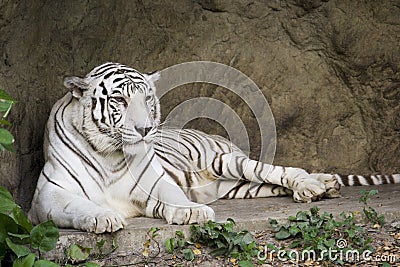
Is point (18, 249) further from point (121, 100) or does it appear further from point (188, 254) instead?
point (121, 100)

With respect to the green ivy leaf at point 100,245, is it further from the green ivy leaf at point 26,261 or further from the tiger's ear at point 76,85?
the tiger's ear at point 76,85

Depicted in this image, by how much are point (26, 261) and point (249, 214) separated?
4.72 ft

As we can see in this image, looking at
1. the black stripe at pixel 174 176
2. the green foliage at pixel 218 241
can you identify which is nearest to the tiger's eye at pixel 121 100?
the black stripe at pixel 174 176

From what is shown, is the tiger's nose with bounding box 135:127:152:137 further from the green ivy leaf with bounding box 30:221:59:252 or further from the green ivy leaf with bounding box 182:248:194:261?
the green ivy leaf with bounding box 30:221:59:252

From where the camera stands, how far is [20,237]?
362 cm

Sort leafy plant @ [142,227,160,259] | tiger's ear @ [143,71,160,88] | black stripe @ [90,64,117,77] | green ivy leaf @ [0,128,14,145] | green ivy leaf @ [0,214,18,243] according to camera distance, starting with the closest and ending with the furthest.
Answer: green ivy leaf @ [0,128,14,145] → green ivy leaf @ [0,214,18,243] → leafy plant @ [142,227,160,259] → black stripe @ [90,64,117,77] → tiger's ear @ [143,71,160,88]

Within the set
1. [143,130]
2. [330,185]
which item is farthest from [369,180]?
[143,130]

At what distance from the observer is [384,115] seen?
5.74m

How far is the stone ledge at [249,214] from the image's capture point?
4.03 meters

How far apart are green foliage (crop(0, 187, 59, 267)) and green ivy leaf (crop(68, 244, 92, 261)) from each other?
19 centimetres

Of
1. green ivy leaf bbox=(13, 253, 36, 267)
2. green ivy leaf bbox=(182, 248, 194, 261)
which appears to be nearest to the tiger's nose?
green ivy leaf bbox=(182, 248, 194, 261)

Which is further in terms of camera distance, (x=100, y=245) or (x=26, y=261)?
(x=100, y=245)

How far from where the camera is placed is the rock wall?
209 inches

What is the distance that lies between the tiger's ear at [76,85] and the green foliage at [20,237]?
1021 millimetres
